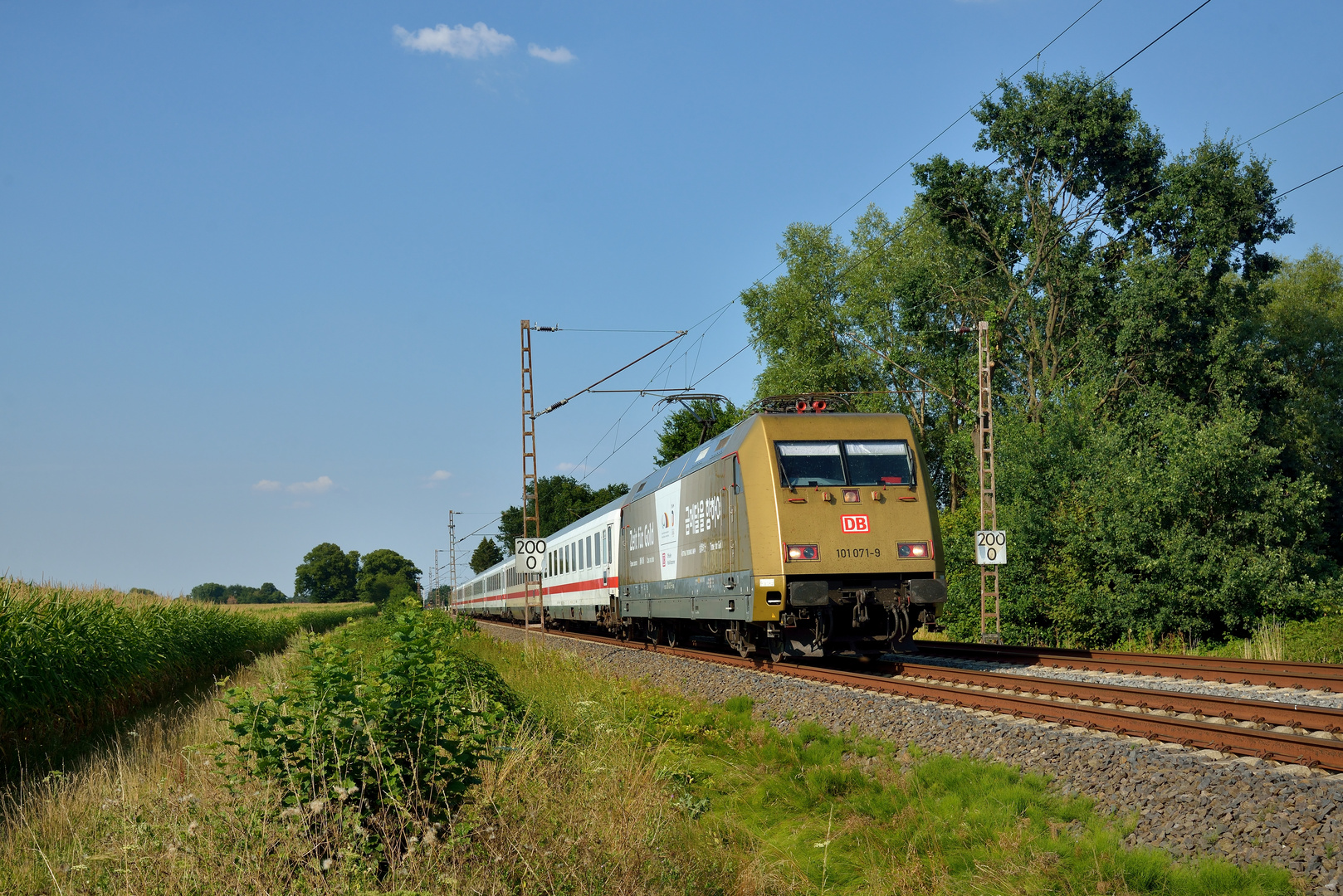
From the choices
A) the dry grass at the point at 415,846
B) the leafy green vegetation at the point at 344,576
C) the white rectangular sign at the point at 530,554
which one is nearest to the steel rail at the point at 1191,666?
the dry grass at the point at 415,846

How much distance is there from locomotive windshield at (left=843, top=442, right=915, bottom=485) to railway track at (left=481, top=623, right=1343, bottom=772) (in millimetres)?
2640

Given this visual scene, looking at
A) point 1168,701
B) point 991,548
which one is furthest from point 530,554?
point 1168,701

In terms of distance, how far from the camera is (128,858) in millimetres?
4715

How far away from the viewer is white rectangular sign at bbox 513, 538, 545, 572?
21.9 metres

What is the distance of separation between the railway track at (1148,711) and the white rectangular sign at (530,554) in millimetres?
9928

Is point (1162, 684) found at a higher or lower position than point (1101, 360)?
lower

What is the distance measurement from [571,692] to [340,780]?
687 cm

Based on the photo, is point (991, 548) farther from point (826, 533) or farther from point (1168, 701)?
point (1168, 701)

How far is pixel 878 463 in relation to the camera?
45.5 ft

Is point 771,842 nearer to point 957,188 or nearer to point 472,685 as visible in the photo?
point 472,685

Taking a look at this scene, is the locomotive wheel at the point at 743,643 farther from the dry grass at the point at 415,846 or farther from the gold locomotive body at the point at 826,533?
the dry grass at the point at 415,846

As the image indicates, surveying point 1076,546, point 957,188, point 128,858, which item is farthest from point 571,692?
point 957,188

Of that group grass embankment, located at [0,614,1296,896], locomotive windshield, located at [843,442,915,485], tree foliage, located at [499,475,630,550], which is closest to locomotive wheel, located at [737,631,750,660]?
locomotive windshield, located at [843,442,915,485]

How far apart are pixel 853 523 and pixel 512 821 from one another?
8654 mm
